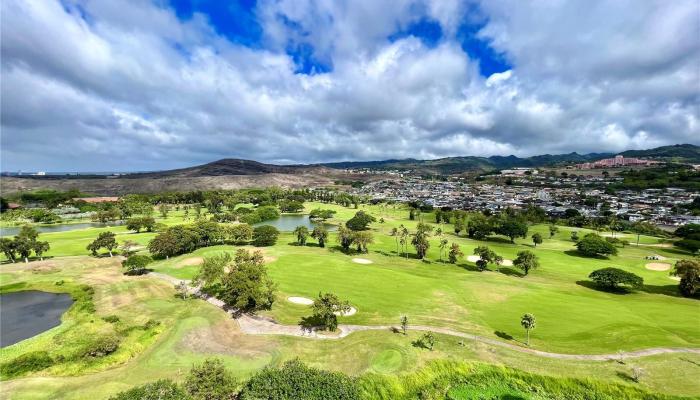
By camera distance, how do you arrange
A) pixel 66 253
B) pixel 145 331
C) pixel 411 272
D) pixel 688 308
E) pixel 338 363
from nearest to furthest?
pixel 338 363 < pixel 145 331 < pixel 688 308 < pixel 411 272 < pixel 66 253

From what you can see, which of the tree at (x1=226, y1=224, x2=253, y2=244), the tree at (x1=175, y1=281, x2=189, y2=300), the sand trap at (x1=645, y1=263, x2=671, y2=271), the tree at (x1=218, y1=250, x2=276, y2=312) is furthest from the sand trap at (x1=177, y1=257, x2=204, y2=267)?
the sand trap at (x1=645, y1=263, x2=671, y2=271)

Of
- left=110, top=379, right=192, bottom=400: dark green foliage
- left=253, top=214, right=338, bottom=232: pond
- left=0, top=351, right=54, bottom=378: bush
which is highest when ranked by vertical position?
left=110, top=379, right=192, bottom=400: dark green foliage

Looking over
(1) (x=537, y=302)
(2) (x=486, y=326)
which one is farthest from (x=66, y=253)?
(1) (x=537, y=302)

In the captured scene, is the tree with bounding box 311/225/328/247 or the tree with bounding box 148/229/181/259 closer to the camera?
the tree with bounding box 148/229/181/259

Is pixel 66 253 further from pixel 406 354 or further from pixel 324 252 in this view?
pixel 406 354

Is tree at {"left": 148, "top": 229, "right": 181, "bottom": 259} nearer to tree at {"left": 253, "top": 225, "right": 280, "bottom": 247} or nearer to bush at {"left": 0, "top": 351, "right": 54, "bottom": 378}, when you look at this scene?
tree at {"left": 253, "top": 225, "right": 280, "bottom": 247}

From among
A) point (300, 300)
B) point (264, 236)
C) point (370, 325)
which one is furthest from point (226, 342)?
point (264, 236)

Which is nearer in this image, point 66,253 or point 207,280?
point 207,280

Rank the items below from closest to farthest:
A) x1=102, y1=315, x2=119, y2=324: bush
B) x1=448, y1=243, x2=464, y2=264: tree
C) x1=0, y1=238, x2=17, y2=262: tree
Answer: x1=102, y1=315, x2=119, y2=324: bush < x1=0, y1=238, x2=17, y2=262: tree < x1=448, y1=243, x2=464, y2=264: tree
